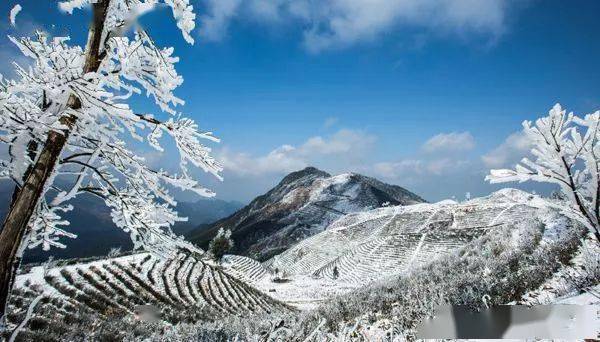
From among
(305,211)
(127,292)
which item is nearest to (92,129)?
(127,292)

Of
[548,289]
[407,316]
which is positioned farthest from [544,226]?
[407,316]

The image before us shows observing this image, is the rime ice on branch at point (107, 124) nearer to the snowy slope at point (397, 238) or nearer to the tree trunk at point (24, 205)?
the tree trunk at point (24, 205)

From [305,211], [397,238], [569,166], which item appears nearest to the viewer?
[569,166]

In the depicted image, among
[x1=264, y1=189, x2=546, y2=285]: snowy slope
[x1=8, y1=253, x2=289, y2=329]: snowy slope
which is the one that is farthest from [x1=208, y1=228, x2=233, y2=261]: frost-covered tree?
[x1=8, y1=253, x2=289, y2=329]: snowy slope

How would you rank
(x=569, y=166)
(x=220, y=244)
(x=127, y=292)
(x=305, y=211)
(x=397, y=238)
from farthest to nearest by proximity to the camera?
(x=305, y=211) → (x=220, y=244) → (x=397, y=238) → (x=127, y=292) → (x=569, y=166)

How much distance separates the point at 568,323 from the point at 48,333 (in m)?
10.3

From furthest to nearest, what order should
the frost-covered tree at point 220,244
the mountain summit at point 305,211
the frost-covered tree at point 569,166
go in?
the mountain summit at point 305,211, the frost-covered tree at point 220,244, the frost-covered tree at point 569,166

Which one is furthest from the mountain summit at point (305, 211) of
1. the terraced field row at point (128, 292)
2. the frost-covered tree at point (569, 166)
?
the frost-covered tree at point (569, 166)

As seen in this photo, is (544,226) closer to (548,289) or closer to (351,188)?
(548,289)

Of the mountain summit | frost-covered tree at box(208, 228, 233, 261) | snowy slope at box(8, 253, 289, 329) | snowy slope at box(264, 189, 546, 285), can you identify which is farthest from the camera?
the mountain summit

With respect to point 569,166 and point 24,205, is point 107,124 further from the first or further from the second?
point 569,166

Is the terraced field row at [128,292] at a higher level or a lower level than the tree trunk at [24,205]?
lower

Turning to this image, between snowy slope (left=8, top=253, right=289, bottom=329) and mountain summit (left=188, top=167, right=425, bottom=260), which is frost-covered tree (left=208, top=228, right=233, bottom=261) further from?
snowy slope (left=8, top=253, right=289, bottom=329)

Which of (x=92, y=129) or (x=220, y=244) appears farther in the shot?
(x=220, y=244)
